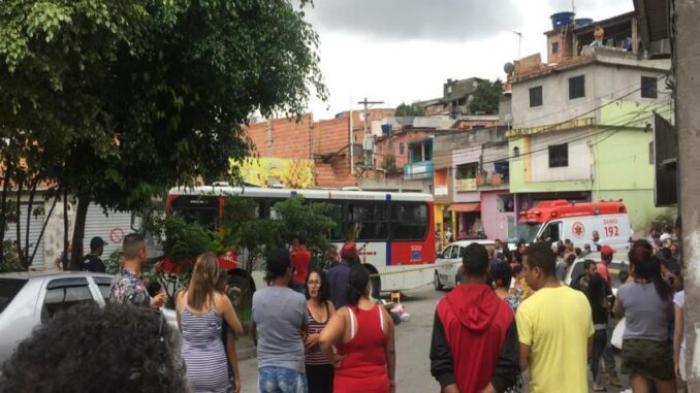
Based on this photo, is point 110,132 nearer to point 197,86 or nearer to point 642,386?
point 197,86

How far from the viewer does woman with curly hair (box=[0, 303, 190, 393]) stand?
1592 millimetres

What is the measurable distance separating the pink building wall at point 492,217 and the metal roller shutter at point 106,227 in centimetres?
2517

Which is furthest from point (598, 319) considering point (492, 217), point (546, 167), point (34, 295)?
point (492, 217)

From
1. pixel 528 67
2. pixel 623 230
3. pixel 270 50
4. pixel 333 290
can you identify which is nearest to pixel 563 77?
pixel 528 67

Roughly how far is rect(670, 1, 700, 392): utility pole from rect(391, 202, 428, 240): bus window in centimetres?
1521

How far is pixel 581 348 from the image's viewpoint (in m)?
4.80

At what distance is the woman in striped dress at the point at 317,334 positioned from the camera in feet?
19.6

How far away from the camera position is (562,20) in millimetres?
49125

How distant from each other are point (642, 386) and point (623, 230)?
69.0ft

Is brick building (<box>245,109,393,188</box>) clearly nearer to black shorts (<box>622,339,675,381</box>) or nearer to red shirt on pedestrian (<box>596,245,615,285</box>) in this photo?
red shirt on pedestrian (<box>596,245,615,285</box>)

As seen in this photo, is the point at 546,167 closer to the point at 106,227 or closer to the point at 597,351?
the point at 106,227

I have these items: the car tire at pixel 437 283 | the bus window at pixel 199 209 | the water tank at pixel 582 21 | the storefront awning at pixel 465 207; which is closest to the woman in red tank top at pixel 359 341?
the bus window at pixel 199 209

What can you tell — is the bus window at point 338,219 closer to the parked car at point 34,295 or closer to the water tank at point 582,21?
the parked car at point 34,295

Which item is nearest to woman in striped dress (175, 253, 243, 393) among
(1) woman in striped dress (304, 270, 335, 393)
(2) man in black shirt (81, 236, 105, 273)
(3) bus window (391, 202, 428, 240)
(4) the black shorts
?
(1) woman in striped dress (304, 270, 335, 393)
